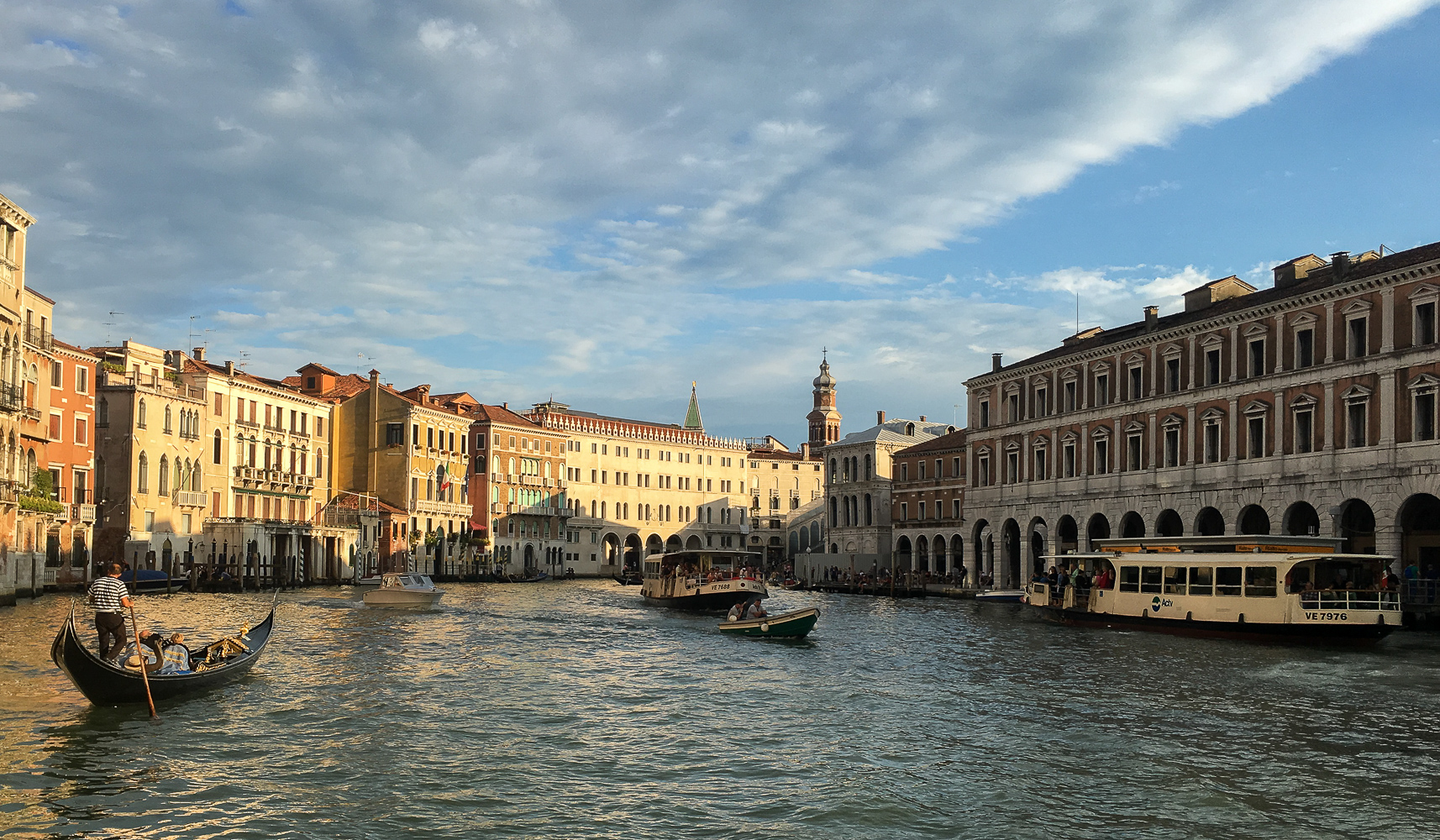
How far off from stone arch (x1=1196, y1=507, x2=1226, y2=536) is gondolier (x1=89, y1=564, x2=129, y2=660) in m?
33.5

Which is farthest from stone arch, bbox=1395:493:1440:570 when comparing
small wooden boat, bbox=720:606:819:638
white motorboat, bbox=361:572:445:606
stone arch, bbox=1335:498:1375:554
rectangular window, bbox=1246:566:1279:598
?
white motorboat, bbox=361:572:445:606

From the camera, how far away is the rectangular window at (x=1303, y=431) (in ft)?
120

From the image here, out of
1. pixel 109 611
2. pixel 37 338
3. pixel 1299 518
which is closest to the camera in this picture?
pixel 109 611

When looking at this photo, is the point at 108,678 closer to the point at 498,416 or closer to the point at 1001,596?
the point at 1001,596

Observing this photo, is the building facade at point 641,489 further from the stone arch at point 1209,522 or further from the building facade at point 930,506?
the stone arch at point 1209,522

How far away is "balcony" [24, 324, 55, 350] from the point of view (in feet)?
133


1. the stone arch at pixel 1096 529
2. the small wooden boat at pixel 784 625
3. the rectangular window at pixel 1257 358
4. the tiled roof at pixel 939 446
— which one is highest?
the rectangular window at pixel 1257 358

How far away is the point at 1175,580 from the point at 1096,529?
53.0 feet

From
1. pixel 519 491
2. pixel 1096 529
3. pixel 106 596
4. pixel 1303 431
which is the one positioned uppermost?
pixel 1303 431

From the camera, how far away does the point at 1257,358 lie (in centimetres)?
3909

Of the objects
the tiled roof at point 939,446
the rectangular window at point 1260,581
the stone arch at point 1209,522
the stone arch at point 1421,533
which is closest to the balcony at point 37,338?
the rectangular window at point 1260,581

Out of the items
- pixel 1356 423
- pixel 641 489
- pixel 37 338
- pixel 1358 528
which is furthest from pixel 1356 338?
pixel 641 489

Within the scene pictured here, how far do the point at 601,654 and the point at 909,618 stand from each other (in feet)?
49.7

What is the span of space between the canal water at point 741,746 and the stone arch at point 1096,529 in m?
20.0
